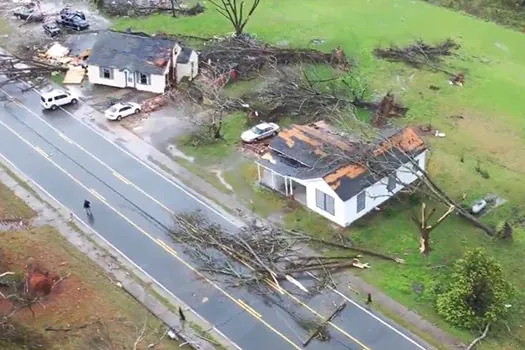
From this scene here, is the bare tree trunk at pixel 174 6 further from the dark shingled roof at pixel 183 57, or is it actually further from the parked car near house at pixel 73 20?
the dark shingled roof at pixel 183 57

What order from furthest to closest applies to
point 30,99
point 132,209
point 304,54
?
point 304,54 → point 30,99 → point 132,209

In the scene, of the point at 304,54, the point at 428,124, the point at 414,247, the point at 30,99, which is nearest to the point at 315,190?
the point at 414,247

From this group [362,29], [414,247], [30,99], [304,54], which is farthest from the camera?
[362,29]

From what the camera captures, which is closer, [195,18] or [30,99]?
[30,99]

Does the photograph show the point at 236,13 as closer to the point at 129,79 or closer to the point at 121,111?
the point at 129,79

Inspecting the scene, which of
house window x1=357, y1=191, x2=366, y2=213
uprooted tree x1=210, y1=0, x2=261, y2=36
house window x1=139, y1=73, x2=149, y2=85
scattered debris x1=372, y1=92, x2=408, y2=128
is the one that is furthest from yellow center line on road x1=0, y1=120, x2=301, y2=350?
uprooted tree x1=210, y1=0, x2=261, y2=36

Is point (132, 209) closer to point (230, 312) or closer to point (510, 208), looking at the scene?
point (230, 312)

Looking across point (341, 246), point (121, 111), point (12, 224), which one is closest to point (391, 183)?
point (341, 246)
